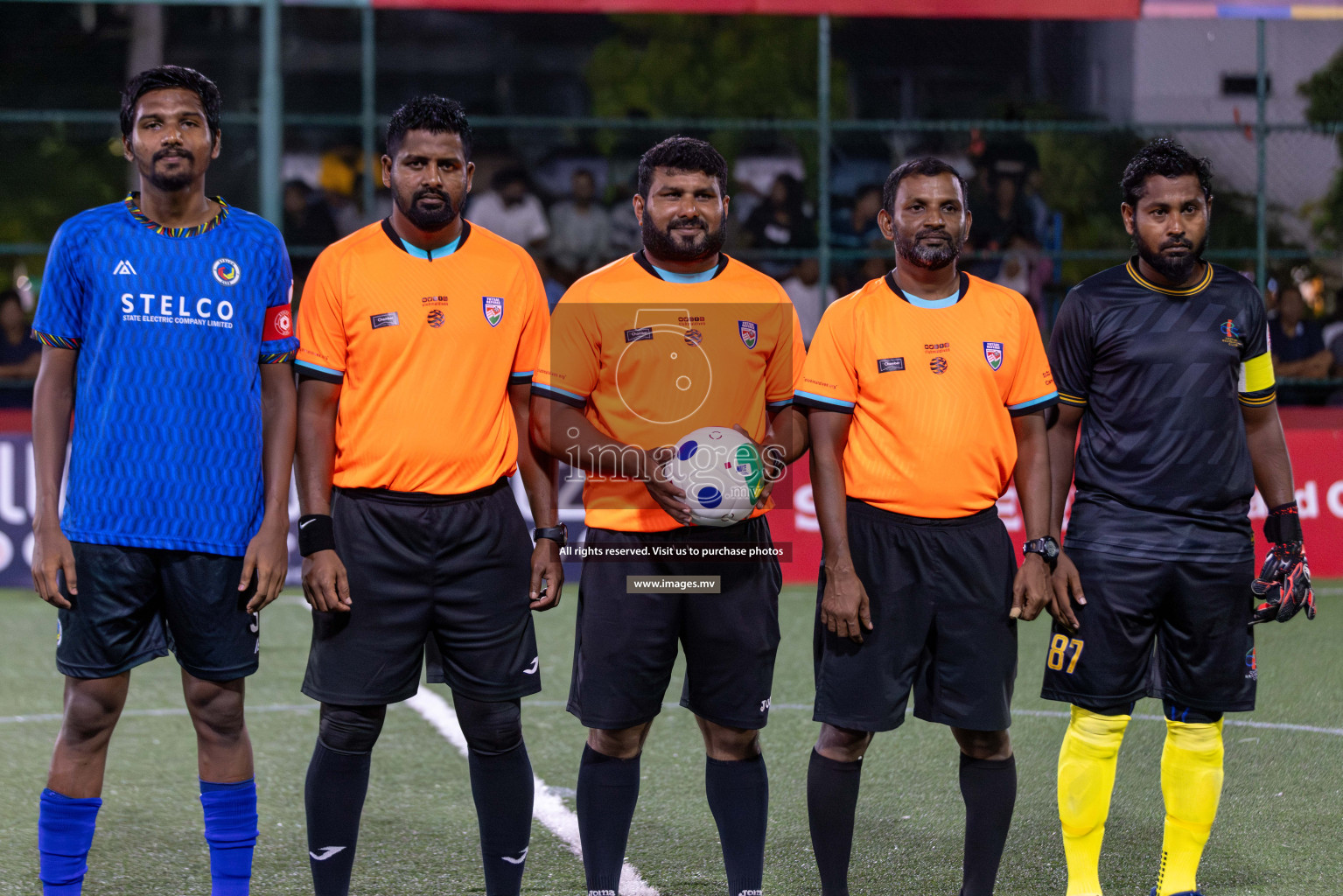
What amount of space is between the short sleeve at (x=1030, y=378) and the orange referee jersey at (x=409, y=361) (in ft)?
4.47

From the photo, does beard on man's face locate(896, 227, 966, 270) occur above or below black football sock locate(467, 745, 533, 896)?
above

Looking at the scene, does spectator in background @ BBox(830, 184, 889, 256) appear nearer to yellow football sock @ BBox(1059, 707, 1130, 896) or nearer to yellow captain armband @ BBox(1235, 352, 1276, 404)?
yellow captain armband @ BBox(1235, 352, 1276, 404)

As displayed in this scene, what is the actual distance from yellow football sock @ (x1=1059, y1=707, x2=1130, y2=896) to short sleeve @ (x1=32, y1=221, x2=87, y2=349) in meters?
2.87

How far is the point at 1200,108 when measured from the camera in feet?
43.3

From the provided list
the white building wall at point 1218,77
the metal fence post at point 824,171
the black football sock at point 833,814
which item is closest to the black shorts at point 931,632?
the black football sock at point 833,814

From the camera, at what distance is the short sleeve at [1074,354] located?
4.16m

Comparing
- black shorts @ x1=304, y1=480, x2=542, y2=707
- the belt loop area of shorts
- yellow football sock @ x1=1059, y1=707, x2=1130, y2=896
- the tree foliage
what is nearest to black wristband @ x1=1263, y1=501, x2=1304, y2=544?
yellow football sock @ x1=1059, y1=707, x2=1130, y2=896

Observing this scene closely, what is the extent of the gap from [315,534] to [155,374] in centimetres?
57

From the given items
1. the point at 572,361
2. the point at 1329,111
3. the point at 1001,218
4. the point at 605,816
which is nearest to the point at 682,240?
the point at 572,361

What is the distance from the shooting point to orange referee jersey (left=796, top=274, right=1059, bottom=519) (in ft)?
12.8

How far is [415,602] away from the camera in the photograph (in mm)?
3756

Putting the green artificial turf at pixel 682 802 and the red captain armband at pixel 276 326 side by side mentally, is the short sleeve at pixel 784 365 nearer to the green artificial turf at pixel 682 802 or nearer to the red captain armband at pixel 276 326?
the red captain armband at pixel 276 326

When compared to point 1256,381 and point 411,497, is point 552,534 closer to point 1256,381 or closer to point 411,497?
point 411,497

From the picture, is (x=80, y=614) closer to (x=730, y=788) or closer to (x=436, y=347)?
(x=436, y=347)
